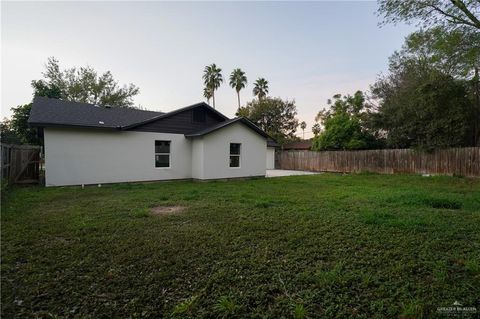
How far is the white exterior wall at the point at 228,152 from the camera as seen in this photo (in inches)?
447

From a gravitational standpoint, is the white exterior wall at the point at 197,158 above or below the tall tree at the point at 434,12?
below

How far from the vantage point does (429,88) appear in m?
13.4

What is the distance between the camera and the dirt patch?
5.38 metres

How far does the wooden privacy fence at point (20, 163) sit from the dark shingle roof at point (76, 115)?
1.39 m

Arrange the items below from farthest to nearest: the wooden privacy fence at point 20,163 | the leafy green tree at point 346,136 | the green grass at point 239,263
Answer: the leafy green tree at point 346,136 → the wooden privacy fence at point 20,163 → the green grass at point 239,263

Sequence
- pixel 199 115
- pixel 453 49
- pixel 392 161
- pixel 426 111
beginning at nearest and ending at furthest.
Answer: pixel 453 49
pixel 199 115
pixel 426 111
pixel 392 161

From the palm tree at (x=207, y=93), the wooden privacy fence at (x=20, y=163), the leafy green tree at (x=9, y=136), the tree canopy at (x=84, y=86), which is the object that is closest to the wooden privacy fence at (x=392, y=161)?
the palm tree at (x=207, y=93)

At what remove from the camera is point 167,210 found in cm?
567

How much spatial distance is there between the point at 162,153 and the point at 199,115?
2740mm

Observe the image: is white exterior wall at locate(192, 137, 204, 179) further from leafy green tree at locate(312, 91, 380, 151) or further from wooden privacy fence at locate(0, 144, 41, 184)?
leafy green tree at locate(312, 91, 380, 151)

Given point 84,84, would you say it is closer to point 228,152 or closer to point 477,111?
point 228,152

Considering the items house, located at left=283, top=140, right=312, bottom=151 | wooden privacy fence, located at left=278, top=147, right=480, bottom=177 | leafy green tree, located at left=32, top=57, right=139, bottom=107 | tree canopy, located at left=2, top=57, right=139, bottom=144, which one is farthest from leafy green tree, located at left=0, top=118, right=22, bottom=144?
house, located at left=283, top=140, right=312, bottom=151

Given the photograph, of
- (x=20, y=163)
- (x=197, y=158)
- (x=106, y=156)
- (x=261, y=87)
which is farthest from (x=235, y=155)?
(x=261, y=87)

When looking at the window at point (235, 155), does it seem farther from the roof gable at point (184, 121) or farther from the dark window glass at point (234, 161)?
the roof gable at point (184, 121)
